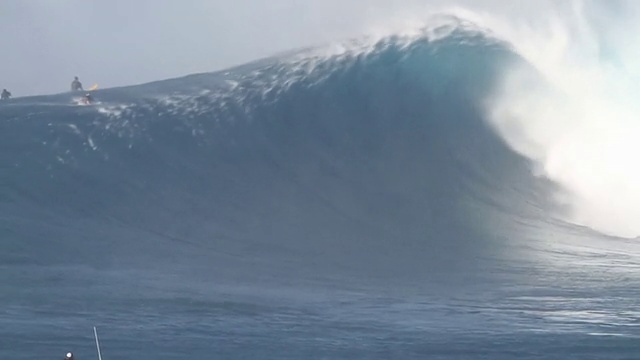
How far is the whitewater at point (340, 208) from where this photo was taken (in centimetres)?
1076

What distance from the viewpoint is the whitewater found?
10.8 meters

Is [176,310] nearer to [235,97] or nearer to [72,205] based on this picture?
[72,205]

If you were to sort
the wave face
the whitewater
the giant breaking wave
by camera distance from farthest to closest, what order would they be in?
the wave face
the giant breaking wave
the whitewater

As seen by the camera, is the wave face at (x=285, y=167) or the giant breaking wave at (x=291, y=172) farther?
the wave face at (x=285, y=167)

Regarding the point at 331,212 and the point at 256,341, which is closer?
the point at 256,341

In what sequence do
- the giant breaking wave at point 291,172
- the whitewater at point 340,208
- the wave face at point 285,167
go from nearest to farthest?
the whitewater at point 340,208 < the giant breaking wave at point 291,172 < the wave face at point 285,167

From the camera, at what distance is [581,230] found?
695 inches

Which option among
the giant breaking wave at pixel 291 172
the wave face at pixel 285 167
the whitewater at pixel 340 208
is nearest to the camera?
the whitewater at pixel 340 208

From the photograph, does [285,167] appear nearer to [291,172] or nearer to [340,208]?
[291,172]

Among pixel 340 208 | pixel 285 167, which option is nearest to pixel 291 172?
→ pixel 285 167

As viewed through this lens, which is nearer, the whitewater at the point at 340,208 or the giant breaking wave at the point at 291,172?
the whitewater at the point at 340,208

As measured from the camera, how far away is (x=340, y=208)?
17.6 m

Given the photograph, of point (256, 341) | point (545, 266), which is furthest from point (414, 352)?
point (545, 266)

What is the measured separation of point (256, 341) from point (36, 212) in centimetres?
644
